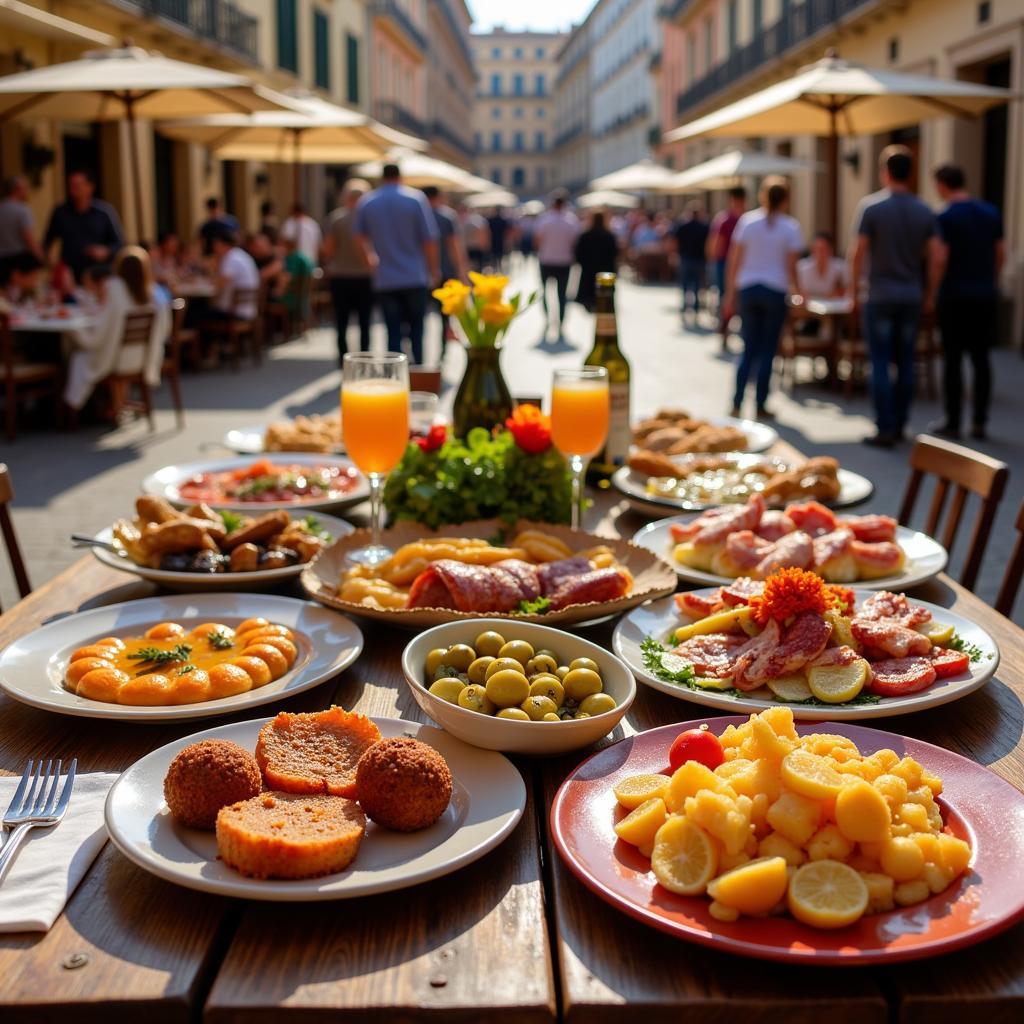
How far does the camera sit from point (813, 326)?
13484 mm

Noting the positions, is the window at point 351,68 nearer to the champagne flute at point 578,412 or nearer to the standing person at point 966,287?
the standing person at point 966,287

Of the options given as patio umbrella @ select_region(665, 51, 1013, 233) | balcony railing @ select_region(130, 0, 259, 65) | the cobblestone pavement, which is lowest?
the cobblestone pavement

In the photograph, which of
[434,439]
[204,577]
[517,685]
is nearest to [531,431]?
[434,439]

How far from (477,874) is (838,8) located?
2386 cm

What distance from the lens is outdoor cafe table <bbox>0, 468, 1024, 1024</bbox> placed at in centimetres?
114

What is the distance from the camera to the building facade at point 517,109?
108 m

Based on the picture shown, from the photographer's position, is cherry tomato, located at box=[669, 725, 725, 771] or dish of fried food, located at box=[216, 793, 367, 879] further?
cherry tomato, located at box=[669, 725, 725, 771]

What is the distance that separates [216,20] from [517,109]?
94.3 meters

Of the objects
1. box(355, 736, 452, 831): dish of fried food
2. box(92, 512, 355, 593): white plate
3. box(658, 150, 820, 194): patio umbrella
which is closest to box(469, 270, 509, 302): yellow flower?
Answer: box(92, 512, 355, 593): white plate

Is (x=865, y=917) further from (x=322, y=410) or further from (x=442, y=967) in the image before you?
(x=322, y=410)

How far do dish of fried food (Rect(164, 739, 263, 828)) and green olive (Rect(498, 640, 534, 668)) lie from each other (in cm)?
48

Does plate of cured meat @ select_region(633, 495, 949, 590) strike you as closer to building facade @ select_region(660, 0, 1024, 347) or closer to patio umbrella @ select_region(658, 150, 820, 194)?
building facade @ select_region(660, 0, 1024, 347)

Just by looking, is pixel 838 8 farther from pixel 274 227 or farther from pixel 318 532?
pixel 318 532

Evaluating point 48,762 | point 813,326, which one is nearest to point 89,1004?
point 48,762
